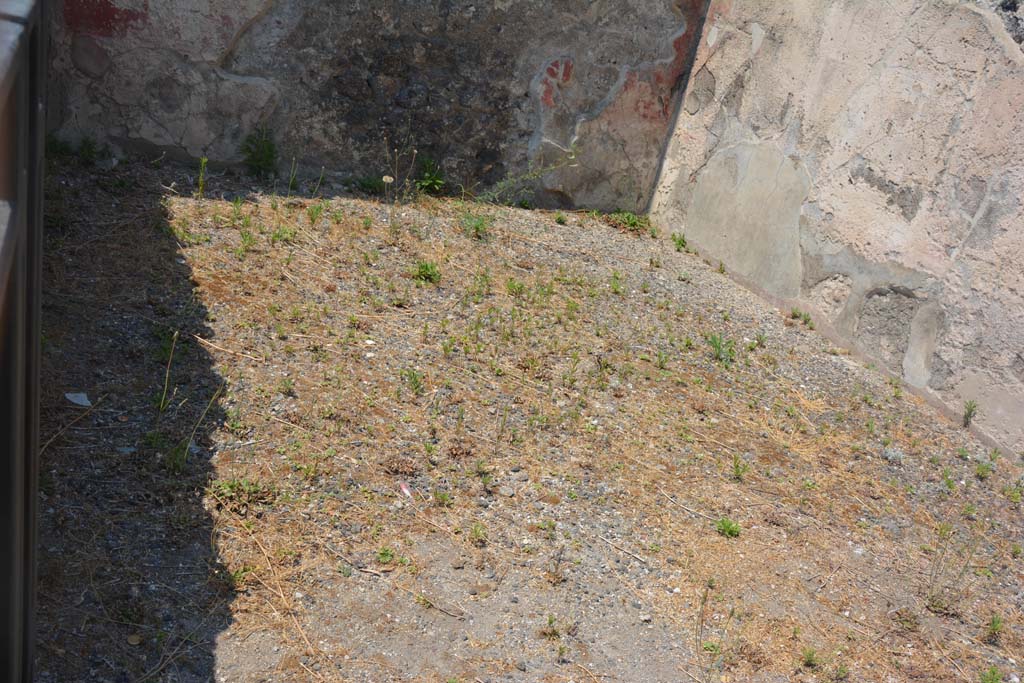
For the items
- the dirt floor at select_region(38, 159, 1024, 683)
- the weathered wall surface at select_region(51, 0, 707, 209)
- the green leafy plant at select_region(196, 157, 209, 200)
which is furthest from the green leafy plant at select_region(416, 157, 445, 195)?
the green leafy plant at select_region(196, 157, 209, 200)

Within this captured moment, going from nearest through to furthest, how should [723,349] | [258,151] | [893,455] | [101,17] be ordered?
[893,455] < [723,349] < [101,17] < [258,151]

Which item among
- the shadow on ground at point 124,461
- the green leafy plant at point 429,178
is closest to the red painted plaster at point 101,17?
the shadow on ground at point 124,461

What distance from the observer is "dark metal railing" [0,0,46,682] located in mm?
1217

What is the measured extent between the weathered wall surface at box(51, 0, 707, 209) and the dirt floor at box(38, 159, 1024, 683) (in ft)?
1.21

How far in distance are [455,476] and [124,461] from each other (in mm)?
981

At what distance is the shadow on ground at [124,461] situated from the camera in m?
2.23

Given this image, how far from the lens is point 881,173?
434 centimetres

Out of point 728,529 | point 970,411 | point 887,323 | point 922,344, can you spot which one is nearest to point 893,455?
point 970,411

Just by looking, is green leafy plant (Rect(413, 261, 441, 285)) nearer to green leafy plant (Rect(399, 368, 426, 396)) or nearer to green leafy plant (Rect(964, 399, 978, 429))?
green leafy plant (Rect(399, 368, 426, 396))

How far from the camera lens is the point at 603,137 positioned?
5.44 meters

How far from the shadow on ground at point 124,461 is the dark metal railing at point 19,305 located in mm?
748

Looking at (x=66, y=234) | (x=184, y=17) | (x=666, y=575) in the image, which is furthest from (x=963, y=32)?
(x=66, y=234)

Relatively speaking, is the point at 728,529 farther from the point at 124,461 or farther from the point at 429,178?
the point at 429,178

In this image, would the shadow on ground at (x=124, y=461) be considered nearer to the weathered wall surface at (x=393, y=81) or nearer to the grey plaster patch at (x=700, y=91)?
the weathered wall surface at (x=393, y=81)
